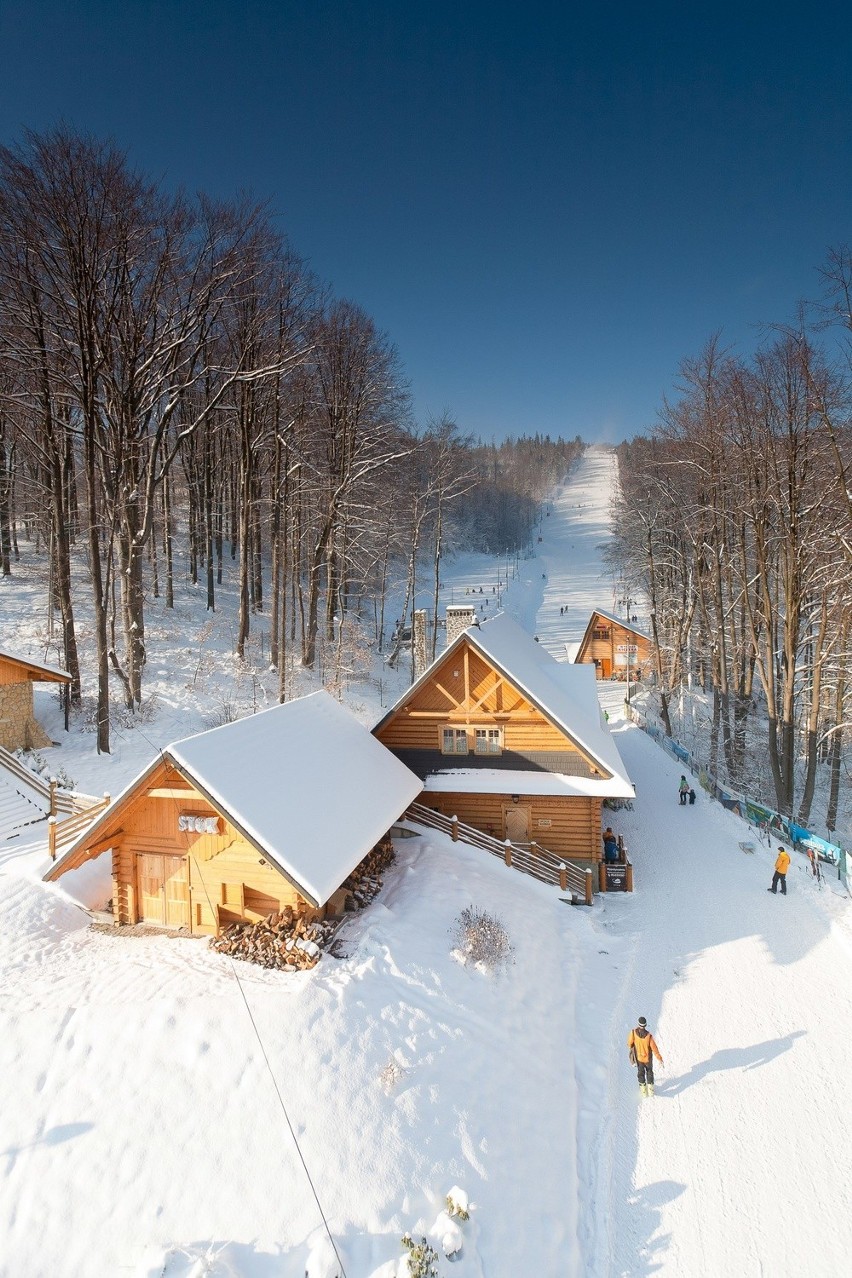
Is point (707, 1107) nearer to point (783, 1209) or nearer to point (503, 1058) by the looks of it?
point (783, 1209)

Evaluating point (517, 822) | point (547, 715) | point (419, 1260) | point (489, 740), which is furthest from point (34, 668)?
point (419, 1260)

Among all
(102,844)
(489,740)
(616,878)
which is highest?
(489,740)

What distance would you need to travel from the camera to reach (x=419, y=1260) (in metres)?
6.47

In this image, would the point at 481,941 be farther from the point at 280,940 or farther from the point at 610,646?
the point at 610,646

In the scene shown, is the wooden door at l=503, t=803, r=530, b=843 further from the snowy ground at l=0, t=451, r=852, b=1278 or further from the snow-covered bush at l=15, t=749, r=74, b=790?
the snow-covered bush at l=15, t=749, r=74, b=790

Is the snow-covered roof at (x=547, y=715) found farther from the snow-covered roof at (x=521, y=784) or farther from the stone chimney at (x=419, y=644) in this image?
the stone chimney at (x=419, y=644)

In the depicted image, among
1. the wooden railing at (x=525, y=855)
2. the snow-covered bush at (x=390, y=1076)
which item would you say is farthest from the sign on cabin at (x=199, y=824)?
the wooden railing at (x=525, y=855)

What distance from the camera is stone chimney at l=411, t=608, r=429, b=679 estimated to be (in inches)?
1206

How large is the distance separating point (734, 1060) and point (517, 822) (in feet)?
25.5

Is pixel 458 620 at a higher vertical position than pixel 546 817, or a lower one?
higher

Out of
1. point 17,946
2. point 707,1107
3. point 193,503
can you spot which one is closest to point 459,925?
point 707,1107

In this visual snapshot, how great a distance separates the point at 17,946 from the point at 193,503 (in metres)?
26.4

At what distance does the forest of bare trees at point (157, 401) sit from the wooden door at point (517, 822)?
9.88 meters

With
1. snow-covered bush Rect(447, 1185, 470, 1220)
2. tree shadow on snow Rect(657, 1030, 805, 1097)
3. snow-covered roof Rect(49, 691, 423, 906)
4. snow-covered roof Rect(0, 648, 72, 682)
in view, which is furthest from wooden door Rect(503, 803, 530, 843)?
snow-covered roof Rect(0, 648, 72, 682)
